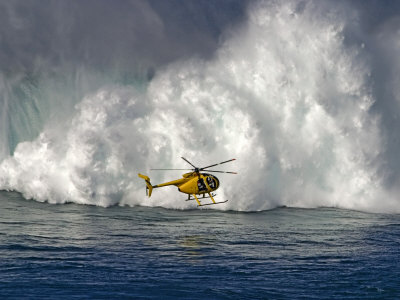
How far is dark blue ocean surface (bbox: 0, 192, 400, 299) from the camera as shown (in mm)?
17516

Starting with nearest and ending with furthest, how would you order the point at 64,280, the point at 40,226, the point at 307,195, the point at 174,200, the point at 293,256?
the point at 64,280 < the point at 293,256 < the point at 40,226 < the point at 174,200 < the point at 307,195

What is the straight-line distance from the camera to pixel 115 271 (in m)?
19.6

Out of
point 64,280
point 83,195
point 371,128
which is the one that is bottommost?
point 64,280

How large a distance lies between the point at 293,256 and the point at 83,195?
2220 cm

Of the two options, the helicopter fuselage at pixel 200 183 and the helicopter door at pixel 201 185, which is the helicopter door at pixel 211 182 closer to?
the helicopter fuselage at pixel 200 183

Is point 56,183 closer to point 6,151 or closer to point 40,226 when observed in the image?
point 6,151

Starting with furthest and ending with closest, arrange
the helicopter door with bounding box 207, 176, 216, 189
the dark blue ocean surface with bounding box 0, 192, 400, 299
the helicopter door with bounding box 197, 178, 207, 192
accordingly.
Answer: the helicopter door with bounding box 197, 178, 207, 192, the helicopter door with bounding box 207, 176, 216, 189, the dark blue ocean surface with bounding box 0, 192, 400, 299

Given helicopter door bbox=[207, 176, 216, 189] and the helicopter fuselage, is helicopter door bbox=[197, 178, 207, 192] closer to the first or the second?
the helicopter fuselage

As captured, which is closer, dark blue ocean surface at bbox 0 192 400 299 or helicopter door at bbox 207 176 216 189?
dark blue ocean surface at bbox 0 192 400 299

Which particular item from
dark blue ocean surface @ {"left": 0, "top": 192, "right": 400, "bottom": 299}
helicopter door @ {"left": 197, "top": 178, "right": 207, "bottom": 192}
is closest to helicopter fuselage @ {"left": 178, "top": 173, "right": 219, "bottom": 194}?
helicopter door @ {"left": 197, "top": 178, "right": 207, "bottom": 192}

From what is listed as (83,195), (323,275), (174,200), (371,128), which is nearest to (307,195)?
(371,128)

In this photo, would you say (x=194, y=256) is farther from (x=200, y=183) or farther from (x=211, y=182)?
(x=200, y=183)

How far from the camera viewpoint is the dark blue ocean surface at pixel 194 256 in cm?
1752

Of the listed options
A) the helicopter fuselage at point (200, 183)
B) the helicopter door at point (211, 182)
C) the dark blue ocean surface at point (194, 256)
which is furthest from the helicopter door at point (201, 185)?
the dark blue ocean surface at point (194, 256)
